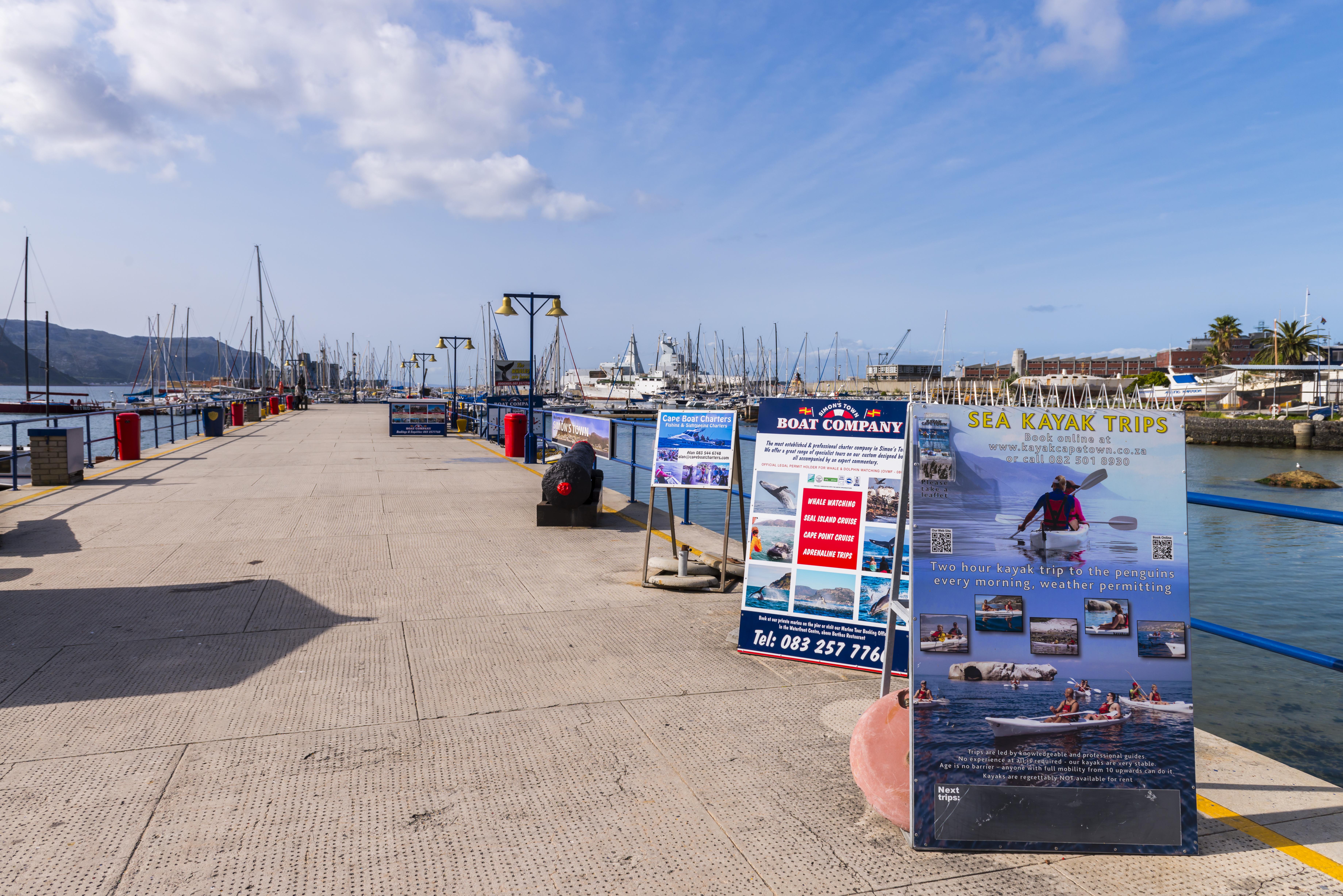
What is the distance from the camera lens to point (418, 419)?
28859 mm

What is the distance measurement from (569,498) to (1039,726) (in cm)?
789

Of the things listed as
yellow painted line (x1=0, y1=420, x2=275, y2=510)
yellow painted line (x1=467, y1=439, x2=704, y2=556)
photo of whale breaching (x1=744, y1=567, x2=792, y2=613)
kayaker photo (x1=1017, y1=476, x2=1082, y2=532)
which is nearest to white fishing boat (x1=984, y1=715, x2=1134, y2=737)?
kayaker photo (x1=1017, y1=476, x2=1082, y2=532)

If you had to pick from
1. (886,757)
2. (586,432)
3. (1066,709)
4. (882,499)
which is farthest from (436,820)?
(586,432)

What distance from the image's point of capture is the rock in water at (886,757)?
11.8ft

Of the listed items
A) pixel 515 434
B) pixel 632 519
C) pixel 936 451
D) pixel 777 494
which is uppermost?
pixel 936 451

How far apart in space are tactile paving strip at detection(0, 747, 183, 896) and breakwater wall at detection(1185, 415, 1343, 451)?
234ft

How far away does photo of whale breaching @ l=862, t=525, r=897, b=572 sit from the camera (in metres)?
5.47

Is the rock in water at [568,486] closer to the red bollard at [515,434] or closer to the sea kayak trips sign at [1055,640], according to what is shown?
the sea kayak trips sign at [1055,640]

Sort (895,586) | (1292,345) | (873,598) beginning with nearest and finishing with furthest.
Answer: (895,586)
(873,598)
(1292,345)

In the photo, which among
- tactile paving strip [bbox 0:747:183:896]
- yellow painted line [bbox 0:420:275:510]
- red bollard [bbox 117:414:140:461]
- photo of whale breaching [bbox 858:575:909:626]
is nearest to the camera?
tactile paving strip [bbox 0:747:183:896]

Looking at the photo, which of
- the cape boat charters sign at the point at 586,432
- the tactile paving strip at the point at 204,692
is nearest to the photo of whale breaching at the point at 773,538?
the tactile paving strip at the point at 204,692

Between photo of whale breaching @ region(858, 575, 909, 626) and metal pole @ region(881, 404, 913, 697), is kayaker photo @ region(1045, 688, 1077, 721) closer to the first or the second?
metal pole @ region(881, 404, 913, 697)

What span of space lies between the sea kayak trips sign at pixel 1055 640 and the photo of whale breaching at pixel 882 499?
1.89 meters

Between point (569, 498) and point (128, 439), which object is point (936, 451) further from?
point (128, 439)
